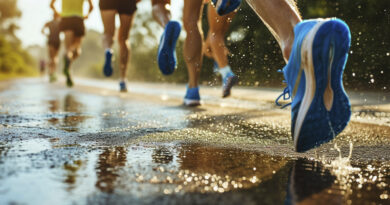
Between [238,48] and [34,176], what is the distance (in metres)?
1.92

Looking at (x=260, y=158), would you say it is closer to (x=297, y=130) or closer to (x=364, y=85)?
(x=297, y=130)

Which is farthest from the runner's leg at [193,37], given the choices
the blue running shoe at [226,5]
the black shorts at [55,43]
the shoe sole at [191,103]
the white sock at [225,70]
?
the black shorts at [55,43]

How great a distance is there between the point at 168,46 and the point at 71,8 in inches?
220

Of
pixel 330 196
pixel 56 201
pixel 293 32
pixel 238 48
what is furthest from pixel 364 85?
pixel 56 201

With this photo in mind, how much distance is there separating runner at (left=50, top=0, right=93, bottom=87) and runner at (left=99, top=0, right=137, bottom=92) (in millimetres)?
2060

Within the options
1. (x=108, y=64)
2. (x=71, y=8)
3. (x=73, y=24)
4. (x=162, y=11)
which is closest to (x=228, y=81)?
(x=162, y=11)

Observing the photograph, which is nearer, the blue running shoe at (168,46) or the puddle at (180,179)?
the puddle at (180,179)

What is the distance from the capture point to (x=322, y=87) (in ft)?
5.40

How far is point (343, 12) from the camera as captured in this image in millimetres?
6461

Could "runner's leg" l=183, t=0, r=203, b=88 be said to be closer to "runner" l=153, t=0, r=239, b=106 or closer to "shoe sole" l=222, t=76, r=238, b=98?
"runner" l=153, t=0, r=239, b=106

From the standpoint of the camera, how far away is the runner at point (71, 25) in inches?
330

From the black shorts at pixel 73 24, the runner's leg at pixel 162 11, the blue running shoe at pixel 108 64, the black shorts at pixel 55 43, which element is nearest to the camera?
the runner's leg at pixel 162 11

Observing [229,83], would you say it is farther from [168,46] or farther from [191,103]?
[168,46]

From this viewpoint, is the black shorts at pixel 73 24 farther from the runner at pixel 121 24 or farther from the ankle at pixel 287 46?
the ankle at pixel 287 46
